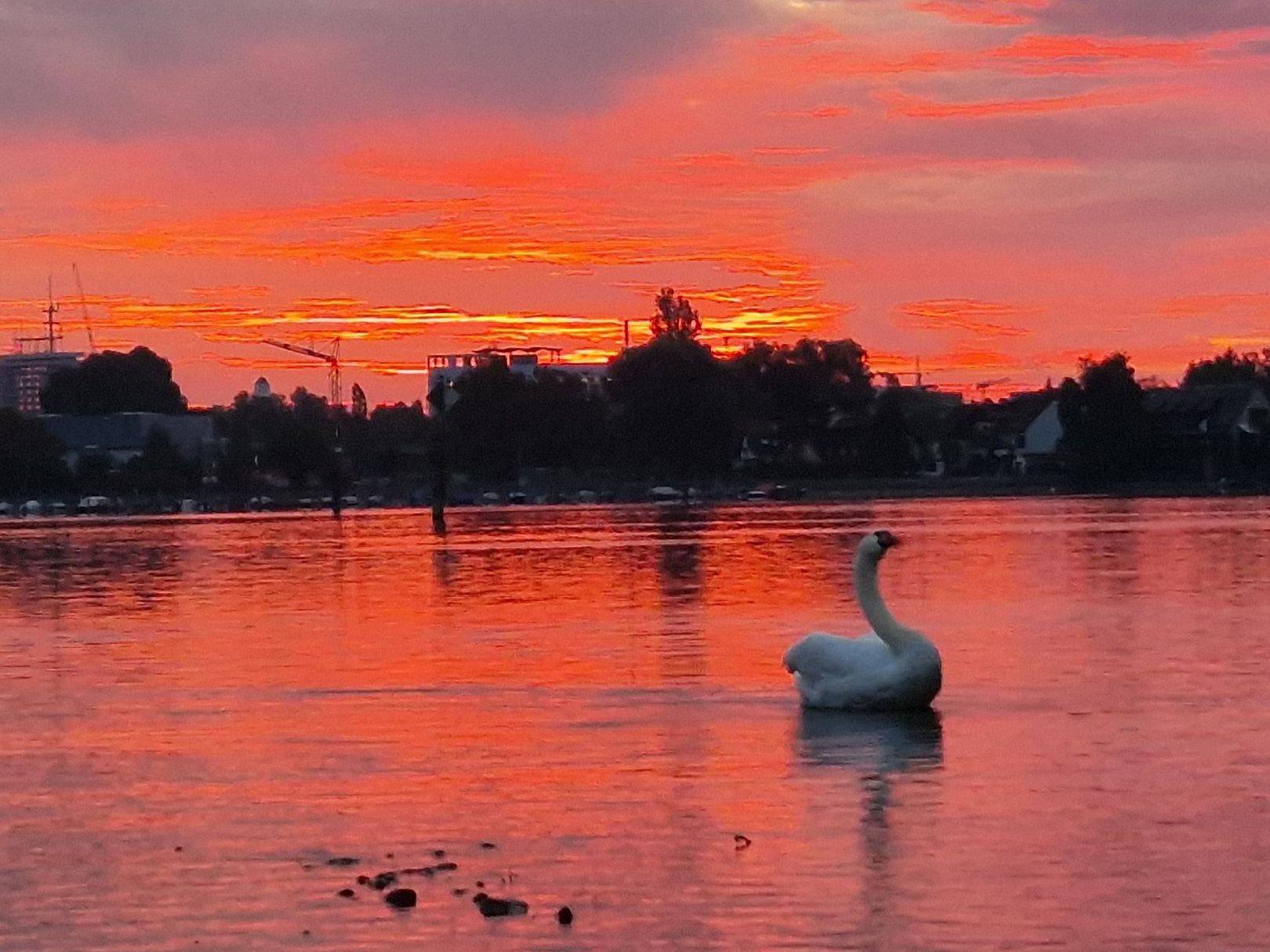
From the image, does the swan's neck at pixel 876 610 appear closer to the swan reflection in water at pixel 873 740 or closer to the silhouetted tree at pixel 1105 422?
the swan reflection in water at pixel 873 740

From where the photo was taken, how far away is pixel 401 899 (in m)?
17.1

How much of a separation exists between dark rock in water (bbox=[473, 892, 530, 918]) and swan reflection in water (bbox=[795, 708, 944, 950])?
2.16m

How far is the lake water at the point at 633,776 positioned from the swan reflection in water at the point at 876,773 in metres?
0.05

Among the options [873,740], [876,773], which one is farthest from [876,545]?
[876,773]

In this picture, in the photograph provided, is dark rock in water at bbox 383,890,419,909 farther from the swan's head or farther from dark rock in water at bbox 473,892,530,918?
the swan's head

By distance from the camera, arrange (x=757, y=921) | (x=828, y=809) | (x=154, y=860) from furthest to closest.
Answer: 1. (x=828, y=809)
2. (x=154, y=860)
3. (x=757, y=921)

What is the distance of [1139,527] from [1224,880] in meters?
76.4

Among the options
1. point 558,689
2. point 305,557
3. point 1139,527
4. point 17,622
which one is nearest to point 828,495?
point 1139,527

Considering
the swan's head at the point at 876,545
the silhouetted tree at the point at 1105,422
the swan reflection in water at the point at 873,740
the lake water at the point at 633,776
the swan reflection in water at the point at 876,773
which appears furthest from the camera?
the silhouetted tree at the point at 1105,422

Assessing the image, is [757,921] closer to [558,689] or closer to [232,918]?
[232,918]

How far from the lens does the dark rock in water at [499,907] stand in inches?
658

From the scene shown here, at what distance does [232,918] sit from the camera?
16.9 m

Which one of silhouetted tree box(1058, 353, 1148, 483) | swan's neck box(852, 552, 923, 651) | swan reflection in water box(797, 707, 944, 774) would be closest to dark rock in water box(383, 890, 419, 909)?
swan reflection in water box(797, 707, 944, 774)

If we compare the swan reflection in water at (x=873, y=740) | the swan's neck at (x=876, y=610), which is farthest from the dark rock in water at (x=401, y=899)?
the swan's neck at (x=876, y=610)
